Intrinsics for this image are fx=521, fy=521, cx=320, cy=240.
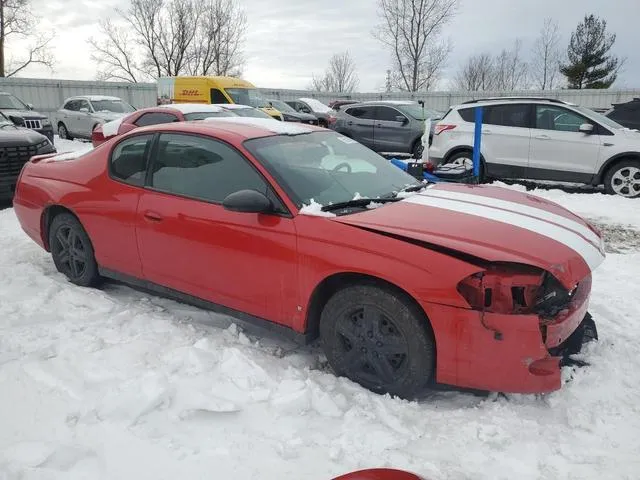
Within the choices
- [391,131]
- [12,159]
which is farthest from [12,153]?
[391,131]

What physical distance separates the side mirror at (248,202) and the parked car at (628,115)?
10.9 m

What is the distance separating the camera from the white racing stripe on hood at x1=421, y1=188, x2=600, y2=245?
10.9 feet

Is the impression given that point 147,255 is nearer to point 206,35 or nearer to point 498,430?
point 498,430

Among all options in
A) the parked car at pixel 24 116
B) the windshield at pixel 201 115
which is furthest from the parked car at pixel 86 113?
the windshield at pixel 201 115

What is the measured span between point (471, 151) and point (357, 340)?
302 inches

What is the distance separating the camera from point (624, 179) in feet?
28.9

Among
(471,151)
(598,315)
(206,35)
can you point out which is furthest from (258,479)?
(206,35)

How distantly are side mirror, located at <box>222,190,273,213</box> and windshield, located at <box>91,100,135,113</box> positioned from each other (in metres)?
16.0

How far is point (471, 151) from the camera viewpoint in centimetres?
985

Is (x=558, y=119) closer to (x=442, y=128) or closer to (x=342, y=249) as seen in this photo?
(x=442, y=128)

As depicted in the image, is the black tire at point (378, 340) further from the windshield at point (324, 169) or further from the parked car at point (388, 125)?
the parked car at point (388, 125)

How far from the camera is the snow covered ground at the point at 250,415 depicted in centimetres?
238

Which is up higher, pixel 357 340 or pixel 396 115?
pixel 396 115

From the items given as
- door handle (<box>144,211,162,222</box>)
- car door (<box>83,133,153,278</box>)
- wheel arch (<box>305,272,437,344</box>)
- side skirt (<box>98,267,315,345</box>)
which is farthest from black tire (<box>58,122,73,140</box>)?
wheel arch (<box>305,272,437,344</box>)
